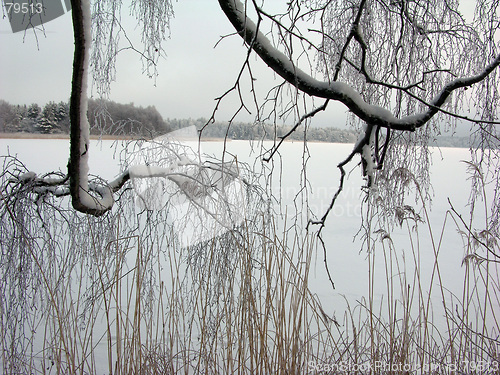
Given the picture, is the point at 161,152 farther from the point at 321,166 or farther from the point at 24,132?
the point at 321,166

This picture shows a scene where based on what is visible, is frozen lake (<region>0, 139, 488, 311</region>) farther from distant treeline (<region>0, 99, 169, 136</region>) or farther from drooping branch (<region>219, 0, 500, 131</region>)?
drooping branch (<region>219, 0, 500, 131</region>)

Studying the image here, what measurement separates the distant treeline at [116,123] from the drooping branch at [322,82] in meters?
0.30

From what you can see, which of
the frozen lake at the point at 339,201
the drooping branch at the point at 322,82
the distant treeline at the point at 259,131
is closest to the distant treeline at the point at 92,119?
the distant treeline at the point at 259,131

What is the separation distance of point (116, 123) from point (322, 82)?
1076 millimetres

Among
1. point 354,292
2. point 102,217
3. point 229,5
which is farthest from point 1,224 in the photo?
point 354,292

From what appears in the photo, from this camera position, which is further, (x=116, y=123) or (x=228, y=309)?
(x=116, y=123)

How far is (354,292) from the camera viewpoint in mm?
3494

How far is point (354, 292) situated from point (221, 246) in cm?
232

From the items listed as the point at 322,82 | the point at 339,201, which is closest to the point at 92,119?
the point at 322,82

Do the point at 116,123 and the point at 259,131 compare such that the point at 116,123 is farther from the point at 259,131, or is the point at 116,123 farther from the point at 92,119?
the point at 259,131

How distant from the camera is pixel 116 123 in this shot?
184cm

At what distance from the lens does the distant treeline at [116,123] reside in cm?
172

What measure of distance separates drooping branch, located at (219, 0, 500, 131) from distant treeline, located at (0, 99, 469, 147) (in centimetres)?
30

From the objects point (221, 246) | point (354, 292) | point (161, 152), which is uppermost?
point (161, 152)
